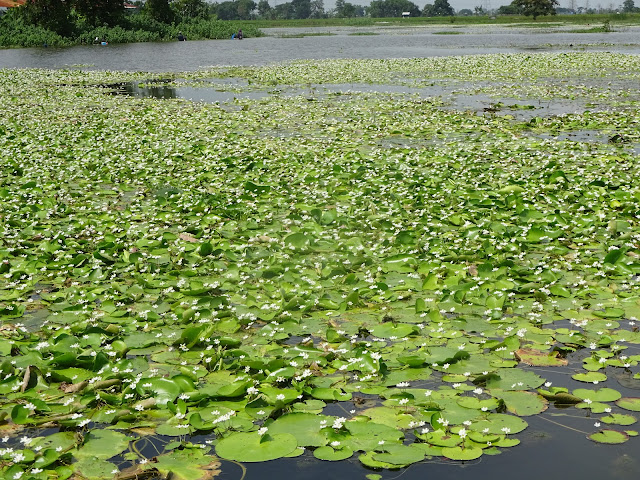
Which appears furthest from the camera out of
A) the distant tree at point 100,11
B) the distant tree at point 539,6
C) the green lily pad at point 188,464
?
the distant tree at point 539,6

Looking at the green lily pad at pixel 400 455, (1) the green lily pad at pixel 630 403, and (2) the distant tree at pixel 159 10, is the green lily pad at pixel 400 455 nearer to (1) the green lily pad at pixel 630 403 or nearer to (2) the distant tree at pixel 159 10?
(1) the green lily pad at pixel 630 403

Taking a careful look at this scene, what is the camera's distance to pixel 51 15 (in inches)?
2131

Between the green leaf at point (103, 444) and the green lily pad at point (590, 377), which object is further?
the green lily pad at point (590, 377)

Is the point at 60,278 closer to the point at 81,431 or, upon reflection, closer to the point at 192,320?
the point at 192,320

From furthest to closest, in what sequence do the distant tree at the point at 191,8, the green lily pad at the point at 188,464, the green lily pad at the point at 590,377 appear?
the distant tree at the point at 191,8 < the green lily pad at the point at 590,377 < the green lily pad at the point at 188,464

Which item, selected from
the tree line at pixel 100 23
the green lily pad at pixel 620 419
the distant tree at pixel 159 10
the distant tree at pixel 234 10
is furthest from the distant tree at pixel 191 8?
the distant tree at pixel 234 10

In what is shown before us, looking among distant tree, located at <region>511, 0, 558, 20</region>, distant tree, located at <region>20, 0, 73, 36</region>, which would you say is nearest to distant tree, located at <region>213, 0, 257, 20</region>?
distant tree, located at <region>511, 0, 558, 20</region>

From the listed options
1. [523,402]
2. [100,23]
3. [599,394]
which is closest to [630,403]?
[599,394]

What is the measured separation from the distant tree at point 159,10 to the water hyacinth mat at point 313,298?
2198 inches

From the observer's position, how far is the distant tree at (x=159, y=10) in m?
63.9

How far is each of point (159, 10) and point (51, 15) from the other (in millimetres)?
12795

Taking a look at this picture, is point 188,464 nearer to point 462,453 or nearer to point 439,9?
point 462,453

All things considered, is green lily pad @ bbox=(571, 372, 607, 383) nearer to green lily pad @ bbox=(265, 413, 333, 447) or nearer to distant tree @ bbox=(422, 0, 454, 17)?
green lily pad @ bbox=(265, 413, 333, 447)

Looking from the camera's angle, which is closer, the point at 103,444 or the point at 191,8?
the point at 103,444
